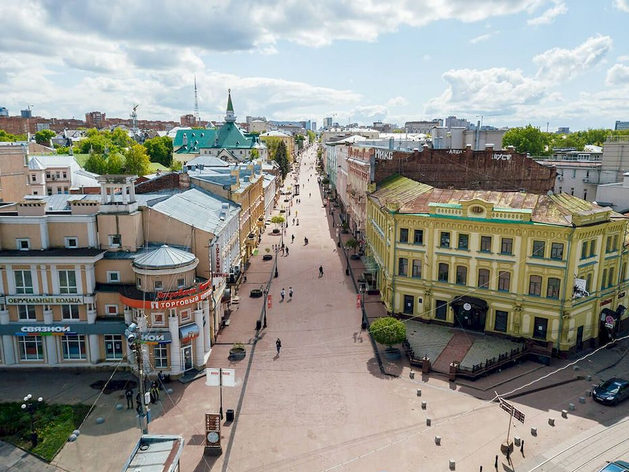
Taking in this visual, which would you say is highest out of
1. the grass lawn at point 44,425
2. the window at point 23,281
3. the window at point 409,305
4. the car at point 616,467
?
the window at point 23,281

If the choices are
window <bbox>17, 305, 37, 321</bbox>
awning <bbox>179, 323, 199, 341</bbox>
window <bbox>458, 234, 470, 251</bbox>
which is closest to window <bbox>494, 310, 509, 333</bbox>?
window <bbox>458, 234, 470, 251</bbox>

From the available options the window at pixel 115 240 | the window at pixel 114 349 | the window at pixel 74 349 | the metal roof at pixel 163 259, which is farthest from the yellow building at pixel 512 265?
the window at pixel 74 349

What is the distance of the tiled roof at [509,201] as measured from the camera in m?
37.1

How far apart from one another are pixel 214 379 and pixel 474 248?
2317 centimetres

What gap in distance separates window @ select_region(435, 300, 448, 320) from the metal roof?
68.6ft

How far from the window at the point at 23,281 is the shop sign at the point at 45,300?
1.64ft

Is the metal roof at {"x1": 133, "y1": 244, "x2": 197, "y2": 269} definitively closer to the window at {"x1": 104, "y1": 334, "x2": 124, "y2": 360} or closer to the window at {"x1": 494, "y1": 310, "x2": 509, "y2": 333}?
the window at {"x1": 104, "y1": 334, "x2": 124, "y2": 360}

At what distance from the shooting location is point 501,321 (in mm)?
39281

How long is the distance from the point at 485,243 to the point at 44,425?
1282 inches

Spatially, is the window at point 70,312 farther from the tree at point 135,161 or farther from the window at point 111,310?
the tree at point 135,161

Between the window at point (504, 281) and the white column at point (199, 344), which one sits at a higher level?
the window at point (504, 281)

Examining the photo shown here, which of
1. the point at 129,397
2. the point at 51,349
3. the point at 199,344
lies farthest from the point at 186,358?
the point at 51,349

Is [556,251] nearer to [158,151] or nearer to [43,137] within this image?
[158,151]

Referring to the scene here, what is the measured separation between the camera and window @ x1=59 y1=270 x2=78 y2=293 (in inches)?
1328
